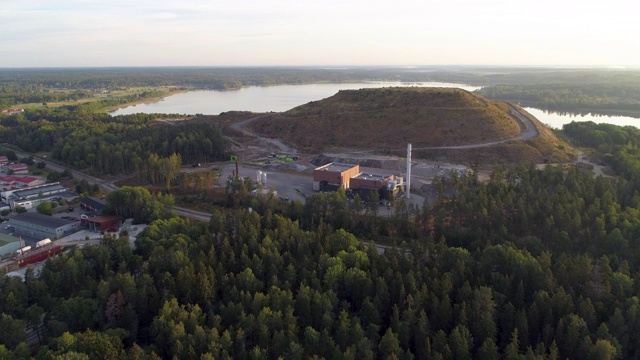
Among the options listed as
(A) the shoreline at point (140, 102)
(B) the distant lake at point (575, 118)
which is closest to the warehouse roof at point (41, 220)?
(A) the shoreline at point (140, 102)

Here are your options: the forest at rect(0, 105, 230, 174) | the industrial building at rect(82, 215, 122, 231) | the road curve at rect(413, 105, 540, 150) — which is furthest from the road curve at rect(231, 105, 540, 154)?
the industrial building at rect(82, 215, 122, 231)

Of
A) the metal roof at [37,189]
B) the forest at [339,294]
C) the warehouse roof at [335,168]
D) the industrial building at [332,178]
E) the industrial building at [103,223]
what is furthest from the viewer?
the warehouse roof at [335,168]

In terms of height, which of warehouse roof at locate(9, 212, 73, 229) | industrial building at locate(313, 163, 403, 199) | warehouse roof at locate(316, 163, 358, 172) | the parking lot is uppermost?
warehouse roof at locate(316, 163, 358, 172)

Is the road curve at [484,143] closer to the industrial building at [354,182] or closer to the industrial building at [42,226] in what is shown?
the industrial building at [354,182]

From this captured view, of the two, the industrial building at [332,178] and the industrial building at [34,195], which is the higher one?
the industrial building at [332,178]

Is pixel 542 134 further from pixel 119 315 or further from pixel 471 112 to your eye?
pixel 119 315

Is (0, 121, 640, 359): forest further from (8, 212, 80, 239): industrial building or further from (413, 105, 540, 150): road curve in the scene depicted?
(413, 105, 540, 150): road curve
